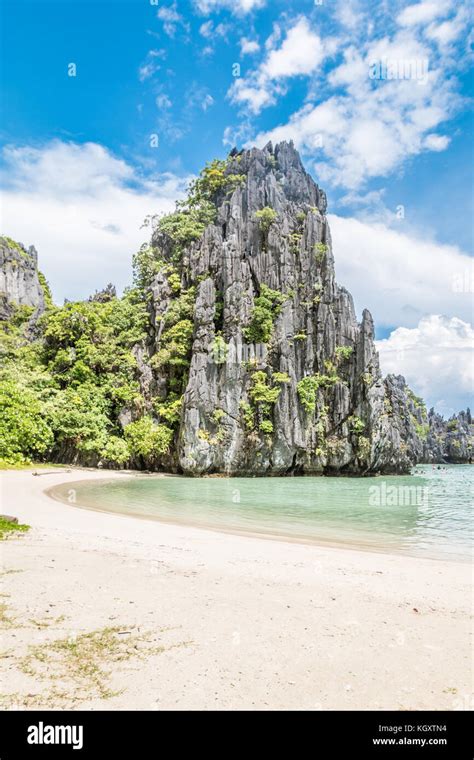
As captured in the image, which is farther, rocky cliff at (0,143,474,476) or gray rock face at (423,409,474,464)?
gray rock face at (423,409,474,464)

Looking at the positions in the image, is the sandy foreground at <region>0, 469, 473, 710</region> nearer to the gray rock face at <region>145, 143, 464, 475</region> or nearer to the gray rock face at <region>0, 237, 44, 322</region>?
the gray rock face at <region>145, 143, 464, 475</region>

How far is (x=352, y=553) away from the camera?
926 centimetres

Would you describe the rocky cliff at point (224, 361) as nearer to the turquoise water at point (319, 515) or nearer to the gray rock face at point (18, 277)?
the turquoise water at point (319, 515)

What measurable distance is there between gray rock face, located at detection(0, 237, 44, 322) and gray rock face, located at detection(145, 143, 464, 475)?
35325 millimetres

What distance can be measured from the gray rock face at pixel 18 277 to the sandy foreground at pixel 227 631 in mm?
70648

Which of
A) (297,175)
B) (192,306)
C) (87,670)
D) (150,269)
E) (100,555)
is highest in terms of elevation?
(297,175)

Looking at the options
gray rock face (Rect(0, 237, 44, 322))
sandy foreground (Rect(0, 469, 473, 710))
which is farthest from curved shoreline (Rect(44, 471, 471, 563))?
gray rock face (Rect(0, 237, 44, 322))

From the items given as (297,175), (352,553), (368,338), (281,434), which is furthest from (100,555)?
(297,175)

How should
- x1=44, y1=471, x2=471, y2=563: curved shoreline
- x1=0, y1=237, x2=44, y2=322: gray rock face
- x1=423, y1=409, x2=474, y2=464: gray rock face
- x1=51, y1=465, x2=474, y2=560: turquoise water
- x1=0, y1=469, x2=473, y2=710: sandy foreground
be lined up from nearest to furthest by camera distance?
x1=0, y1=469, x2=473, y2=710: sandy foreground < x1=44, y1=471, x2=471, y2=563: curved shoreline < x1=51, y1=465, x2=474, y2=560: turquoise water < x1=0, y1=237, x2=44, y2=322: gray rock face < x1=423, y1=409, x2=474, y2=464: gray rock face

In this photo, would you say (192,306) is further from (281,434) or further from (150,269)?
(281,434)

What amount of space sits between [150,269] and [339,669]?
50227 mm

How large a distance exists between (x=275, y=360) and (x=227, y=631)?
121ft

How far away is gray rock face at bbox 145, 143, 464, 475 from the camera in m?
38.3

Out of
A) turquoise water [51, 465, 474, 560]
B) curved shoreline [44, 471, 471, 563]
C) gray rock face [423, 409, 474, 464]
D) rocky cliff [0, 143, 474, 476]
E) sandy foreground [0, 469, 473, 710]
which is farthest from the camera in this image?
gray rock face [423, 409, 474, 464]
